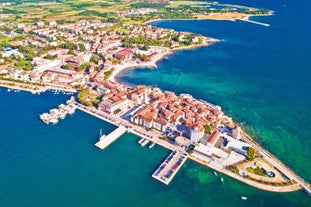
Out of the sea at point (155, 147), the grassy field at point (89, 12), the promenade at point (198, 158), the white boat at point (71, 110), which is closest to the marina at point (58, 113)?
the white boat at point (71, 110)

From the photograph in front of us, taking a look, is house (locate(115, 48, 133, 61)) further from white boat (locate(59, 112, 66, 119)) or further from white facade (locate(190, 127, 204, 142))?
white facade (locate(190, 127, 204, 142))

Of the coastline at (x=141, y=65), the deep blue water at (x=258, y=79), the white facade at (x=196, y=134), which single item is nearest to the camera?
the white facade at (x=196, y=134)

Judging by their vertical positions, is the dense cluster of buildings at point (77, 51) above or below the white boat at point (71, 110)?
above

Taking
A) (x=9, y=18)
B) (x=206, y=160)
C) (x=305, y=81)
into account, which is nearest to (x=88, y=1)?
(x=9, y=18)

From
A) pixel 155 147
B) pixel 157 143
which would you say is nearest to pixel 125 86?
pixel 157 143

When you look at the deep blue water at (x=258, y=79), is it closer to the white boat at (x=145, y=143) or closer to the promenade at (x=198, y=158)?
the promenade at (x=198, y=158)

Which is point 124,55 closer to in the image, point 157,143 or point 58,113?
point 58,113

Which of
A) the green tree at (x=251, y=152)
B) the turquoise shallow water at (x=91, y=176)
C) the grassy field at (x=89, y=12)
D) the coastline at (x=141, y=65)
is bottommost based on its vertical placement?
the turquoise shallow water at (x=91, y=176)
